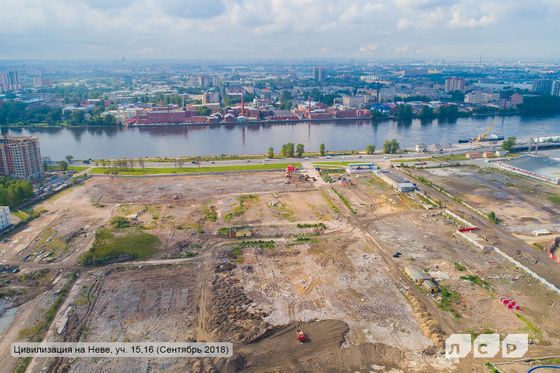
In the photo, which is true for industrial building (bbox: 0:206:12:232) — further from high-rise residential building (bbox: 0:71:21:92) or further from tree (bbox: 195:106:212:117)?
high-rise residential building (bbox: 0:71:21:92)

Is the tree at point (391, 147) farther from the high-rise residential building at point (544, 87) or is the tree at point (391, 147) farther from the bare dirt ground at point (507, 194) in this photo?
the high-rise residential building at point (544, 87)

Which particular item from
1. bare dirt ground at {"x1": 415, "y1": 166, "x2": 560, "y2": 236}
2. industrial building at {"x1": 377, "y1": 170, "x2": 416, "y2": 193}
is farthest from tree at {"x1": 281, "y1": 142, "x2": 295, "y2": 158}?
bare dirt ground at {"x1": 415, "y1": 166, "x2": 560, "y2": 236}

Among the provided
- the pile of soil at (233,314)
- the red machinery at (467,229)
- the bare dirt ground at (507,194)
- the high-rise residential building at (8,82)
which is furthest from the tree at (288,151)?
the high-rise residential building at (8,82)

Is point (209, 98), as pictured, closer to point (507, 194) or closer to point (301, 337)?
point (507, 194)

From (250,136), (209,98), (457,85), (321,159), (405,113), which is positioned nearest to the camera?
(321,159)

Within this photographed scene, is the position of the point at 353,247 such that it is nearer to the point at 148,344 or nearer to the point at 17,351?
the point at 148,344

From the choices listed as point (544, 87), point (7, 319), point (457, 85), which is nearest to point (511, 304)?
point (7, 319)
